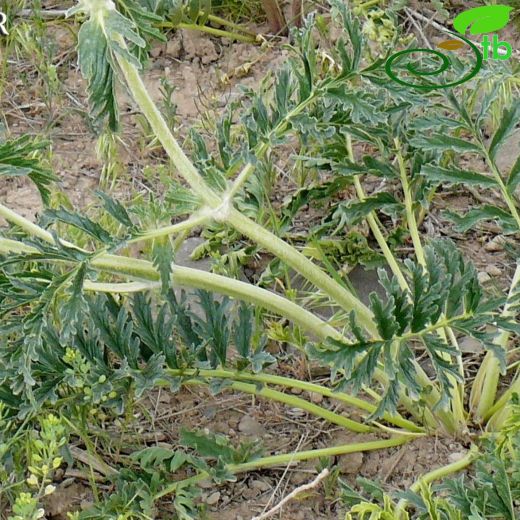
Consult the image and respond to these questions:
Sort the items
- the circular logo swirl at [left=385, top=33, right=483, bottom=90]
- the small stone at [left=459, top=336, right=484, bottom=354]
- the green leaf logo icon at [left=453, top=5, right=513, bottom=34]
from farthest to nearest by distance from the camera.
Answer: the green leaf logo icon at [left=453, top=5, right=513, bottom=34]
the small stone at [left=459, top=336, right=484, bottom=354]
the circular logo swirl at [left=385, top=33, right=483, bottom=90]

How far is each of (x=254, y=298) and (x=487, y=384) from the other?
572mm

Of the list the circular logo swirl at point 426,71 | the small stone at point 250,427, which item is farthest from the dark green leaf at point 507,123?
the small stone at point 250,427

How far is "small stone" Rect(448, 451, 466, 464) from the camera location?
6.13 ft

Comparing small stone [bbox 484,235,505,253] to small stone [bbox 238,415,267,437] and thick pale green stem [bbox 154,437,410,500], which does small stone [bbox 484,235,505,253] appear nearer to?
thick pale green stem [bbox 154,437,410,500]

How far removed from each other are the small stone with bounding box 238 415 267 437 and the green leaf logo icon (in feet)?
4.24

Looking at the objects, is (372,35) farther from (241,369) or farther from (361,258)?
(241,369)

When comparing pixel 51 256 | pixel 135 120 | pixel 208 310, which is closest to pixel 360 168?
pixel 208 310

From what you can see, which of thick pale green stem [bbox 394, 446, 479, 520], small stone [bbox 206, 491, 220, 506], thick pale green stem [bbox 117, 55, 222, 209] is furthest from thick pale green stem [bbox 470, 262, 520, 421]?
thick pale green stem [bbox 117, 55, 222, 209]

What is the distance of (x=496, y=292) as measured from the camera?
210 centimetres

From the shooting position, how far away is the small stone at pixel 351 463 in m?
1.91

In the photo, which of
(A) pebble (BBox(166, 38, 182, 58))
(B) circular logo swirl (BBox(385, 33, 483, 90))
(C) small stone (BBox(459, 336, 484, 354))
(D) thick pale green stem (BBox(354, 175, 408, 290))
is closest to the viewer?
(B) circular logo swirl (BBox(385, 33, 483, 90))

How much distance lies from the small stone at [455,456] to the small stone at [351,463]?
181 mm

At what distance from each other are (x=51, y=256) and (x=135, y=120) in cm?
142

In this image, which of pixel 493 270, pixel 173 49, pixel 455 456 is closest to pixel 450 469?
pixel 455 456
